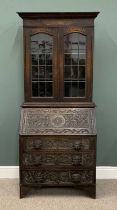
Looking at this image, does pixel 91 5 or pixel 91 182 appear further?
pixel 91 5

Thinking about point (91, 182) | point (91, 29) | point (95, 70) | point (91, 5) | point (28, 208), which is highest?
point (91, 5)

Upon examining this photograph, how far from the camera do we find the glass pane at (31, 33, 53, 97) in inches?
117

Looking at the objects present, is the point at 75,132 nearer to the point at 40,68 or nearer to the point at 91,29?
the point at 40,68

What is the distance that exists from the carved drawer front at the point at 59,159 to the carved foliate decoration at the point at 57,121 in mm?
215

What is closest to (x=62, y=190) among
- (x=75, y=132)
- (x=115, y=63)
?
(x=75, y=132)

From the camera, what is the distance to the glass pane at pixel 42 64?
2961 millimetres

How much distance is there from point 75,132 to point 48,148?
302mm

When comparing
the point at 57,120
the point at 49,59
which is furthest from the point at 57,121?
the point at 49,59

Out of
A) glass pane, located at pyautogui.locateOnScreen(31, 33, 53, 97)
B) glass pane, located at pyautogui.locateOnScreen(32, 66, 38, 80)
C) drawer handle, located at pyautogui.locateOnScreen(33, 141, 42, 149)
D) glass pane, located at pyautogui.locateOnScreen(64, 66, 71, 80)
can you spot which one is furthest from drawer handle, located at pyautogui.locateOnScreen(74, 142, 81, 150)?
glass pane, located at pyautogui.locateOnScreen(32, 66, 38, 80)

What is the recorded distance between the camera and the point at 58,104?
9.80ft

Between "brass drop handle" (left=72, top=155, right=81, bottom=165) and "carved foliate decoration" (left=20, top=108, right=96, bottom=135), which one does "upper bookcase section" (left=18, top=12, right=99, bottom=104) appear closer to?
"carved foliate decoration" (left=20, top=108, right=96, bottom=135)

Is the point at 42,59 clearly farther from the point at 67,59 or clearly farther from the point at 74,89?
the point at 74,89

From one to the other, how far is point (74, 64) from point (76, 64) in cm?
2

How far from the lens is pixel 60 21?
2.90 meters
